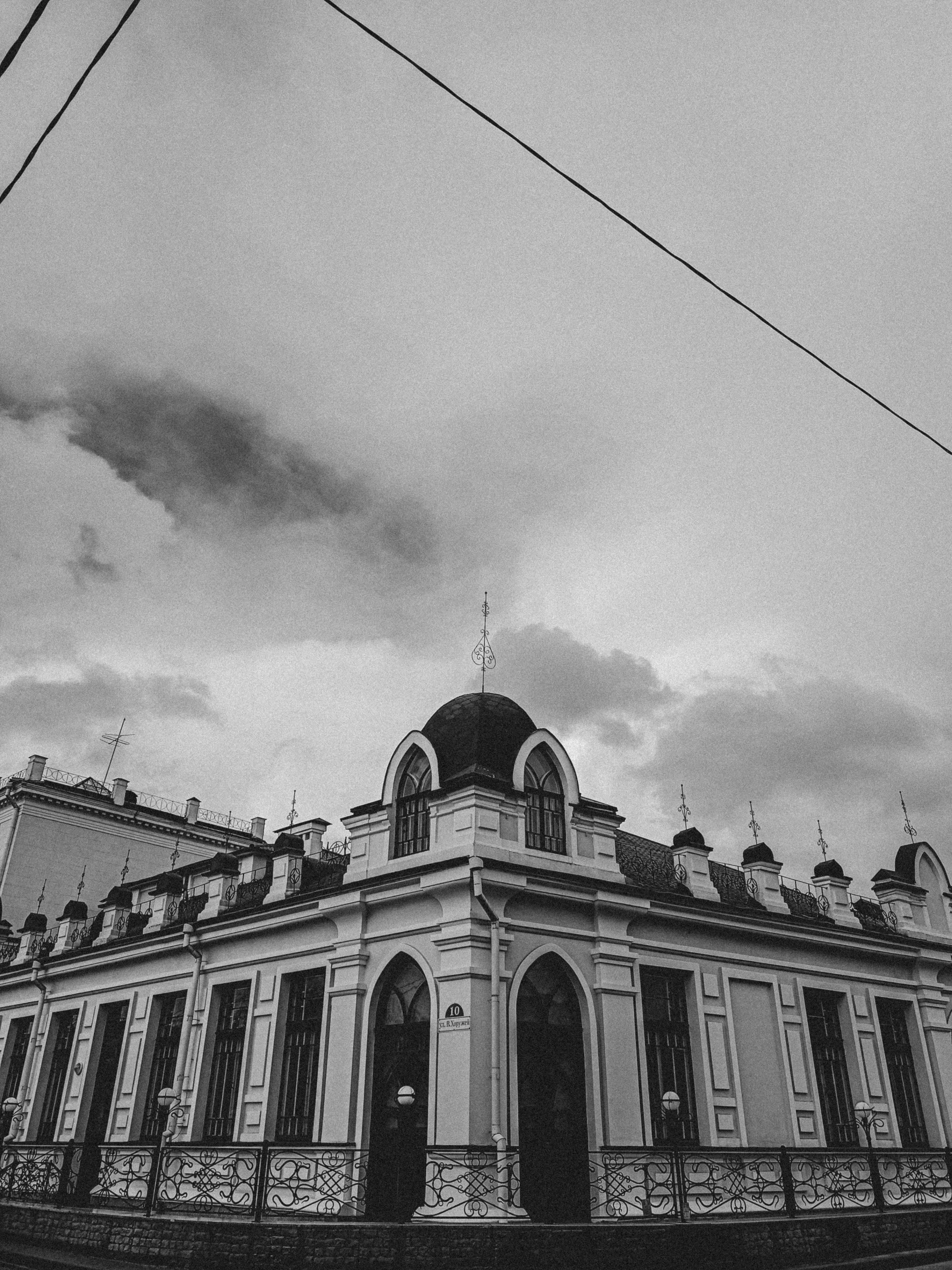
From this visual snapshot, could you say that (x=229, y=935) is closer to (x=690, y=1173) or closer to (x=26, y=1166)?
(x=26, y=1166)

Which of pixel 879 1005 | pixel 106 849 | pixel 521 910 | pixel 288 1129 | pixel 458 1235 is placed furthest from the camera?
pixel 106 849

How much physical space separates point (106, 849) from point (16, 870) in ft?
10.5

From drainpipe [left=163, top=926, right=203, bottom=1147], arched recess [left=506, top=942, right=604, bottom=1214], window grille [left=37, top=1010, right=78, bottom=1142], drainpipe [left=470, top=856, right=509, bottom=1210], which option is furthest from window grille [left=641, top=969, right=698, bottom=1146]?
window grille [left=37, top=1010, right=78, bottom=1142]

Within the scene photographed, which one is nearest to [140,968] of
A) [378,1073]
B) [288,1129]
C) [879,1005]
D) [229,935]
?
[229,935]

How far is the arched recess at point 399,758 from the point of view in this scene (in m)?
18.1

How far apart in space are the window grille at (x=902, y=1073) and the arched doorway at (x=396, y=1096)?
1126 cm

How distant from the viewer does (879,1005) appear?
72.4 feet

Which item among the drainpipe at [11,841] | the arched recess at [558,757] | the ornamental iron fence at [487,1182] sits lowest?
the ornamental iron fence at [487,1182]

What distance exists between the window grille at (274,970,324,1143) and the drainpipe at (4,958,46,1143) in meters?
9.45

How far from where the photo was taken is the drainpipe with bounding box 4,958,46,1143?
24.5 metres

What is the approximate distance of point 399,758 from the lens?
18422mm

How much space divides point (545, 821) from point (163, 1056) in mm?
11019

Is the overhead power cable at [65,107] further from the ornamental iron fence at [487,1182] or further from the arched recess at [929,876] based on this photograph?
the arched recess at [929,876]

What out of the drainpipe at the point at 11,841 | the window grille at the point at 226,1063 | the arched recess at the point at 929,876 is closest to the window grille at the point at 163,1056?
the window grille at the point at 226,1063
